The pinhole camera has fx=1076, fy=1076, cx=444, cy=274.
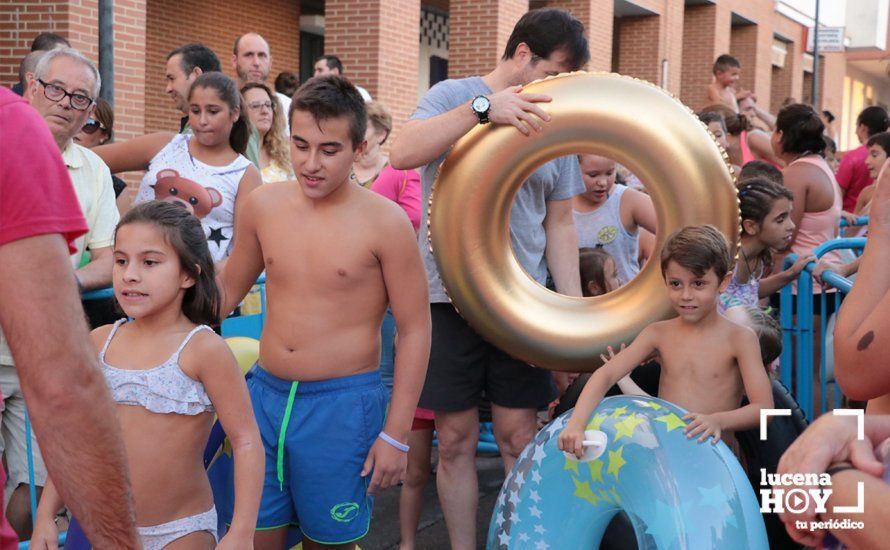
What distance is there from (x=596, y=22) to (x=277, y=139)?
12.5 meters

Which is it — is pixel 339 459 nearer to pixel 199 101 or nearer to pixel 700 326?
pixel 700 326

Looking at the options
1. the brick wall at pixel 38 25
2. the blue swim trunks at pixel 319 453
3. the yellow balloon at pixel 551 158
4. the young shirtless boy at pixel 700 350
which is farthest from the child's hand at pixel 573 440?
the brick wall at pixel 38 25

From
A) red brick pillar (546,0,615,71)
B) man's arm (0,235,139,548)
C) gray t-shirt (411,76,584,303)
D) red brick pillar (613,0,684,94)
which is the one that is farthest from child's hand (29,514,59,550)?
red brick pillar (613,0,684,94)

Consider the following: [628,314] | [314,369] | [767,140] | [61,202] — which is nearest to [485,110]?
[628,314]

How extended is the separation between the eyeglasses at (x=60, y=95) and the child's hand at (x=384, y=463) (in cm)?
164

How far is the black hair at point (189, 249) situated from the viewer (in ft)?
9.48

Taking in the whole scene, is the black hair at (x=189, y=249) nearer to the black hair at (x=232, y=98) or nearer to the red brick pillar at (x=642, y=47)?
the black hair at (x=232, y=98)

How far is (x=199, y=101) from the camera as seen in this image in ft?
14.5

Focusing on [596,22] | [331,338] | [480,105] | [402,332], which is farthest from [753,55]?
[331,338]

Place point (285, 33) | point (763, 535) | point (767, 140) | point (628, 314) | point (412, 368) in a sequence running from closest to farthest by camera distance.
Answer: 1. point (763, 535)
2. point (412, 368)
3. point (628, 314)
4. point (767, 140)
5. point (285, 33)

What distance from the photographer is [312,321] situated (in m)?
3.10

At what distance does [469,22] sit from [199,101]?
1081 centimetres

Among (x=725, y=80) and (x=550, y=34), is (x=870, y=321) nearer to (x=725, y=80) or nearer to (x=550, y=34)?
(x=550, y=34)

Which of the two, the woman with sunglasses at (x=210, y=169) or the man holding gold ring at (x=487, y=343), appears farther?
the woman with sunglasses at (x=210, y=169)
